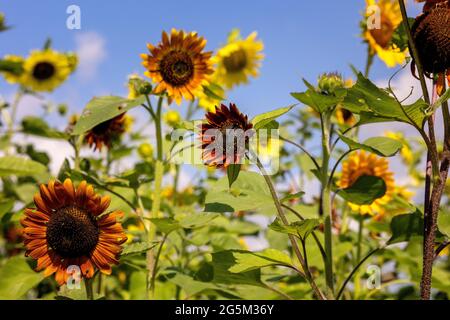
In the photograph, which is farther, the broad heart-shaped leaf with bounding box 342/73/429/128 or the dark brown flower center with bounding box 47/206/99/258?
the dark brown flower center with bounding box 47/206/99/258

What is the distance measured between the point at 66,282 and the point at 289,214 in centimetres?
51

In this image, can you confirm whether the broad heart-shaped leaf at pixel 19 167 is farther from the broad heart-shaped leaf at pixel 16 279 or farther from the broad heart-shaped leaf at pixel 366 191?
the broad heart-shaped leaf at pixel 366 191

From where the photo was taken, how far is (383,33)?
1.67 meters

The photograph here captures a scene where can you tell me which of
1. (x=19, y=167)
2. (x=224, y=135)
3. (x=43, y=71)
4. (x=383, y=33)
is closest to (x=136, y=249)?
(x=224, y=135)

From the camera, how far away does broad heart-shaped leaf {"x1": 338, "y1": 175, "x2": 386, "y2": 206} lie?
1.00m

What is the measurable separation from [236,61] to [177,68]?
3.90ft

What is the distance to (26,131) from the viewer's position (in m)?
2.03

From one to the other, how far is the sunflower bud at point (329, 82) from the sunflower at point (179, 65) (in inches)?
10.0

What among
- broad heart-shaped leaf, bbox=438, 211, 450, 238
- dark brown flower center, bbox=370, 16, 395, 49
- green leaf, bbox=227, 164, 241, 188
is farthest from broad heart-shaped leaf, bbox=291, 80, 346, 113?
dark brown flower center, bbox=370, 16, 395, 49

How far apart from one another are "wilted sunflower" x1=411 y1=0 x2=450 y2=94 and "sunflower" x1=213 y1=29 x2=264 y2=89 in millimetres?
1542

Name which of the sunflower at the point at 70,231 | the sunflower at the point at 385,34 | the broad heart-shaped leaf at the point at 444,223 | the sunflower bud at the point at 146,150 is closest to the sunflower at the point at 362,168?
the sunflower at the point at 385,34

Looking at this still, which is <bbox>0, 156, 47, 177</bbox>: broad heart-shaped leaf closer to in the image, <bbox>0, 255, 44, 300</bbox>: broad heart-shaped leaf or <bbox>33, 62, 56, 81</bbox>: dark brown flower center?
<bbox>0, 255, 44, 300</bbox>: broad heart-shaped leaf

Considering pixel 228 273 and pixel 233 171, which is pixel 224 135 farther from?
pixel 228 273
